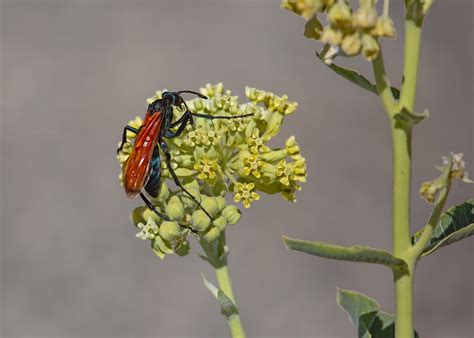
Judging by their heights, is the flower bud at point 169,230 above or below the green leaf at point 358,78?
below

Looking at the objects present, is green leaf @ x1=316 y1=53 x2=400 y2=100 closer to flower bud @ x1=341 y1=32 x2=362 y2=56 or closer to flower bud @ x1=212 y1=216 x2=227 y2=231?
flower bud @ x1=341 y1=32 x2=362 y2=56

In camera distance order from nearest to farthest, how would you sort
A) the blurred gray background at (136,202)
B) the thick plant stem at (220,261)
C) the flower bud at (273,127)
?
the thick plant stem at (220,261)
the flower bud at (273,127)
the blurred gray background at (136,202)

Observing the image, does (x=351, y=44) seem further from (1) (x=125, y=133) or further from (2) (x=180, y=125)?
(1) (x=125, y=133)

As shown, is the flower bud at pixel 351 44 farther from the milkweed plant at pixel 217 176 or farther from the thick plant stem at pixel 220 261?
the thick plant stem at pixel 220 261

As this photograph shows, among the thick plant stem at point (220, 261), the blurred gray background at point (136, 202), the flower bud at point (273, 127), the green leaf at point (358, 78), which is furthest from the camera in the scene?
the blurred gray background at point (136, 202)

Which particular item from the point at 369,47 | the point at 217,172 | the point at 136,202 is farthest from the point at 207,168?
the point at 136,202

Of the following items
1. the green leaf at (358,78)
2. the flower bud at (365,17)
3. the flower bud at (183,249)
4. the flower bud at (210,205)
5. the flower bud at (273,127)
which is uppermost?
the flower bud at (365,17)

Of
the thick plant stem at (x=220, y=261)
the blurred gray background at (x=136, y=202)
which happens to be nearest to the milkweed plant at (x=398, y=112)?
the thick plant stem at (x=220, y=261)

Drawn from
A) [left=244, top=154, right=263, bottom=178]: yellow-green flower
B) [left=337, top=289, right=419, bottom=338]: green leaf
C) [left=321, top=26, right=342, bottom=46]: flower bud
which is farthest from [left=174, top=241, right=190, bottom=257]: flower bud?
[left=321, top=26, right=342, bottom=46]: flower bud
